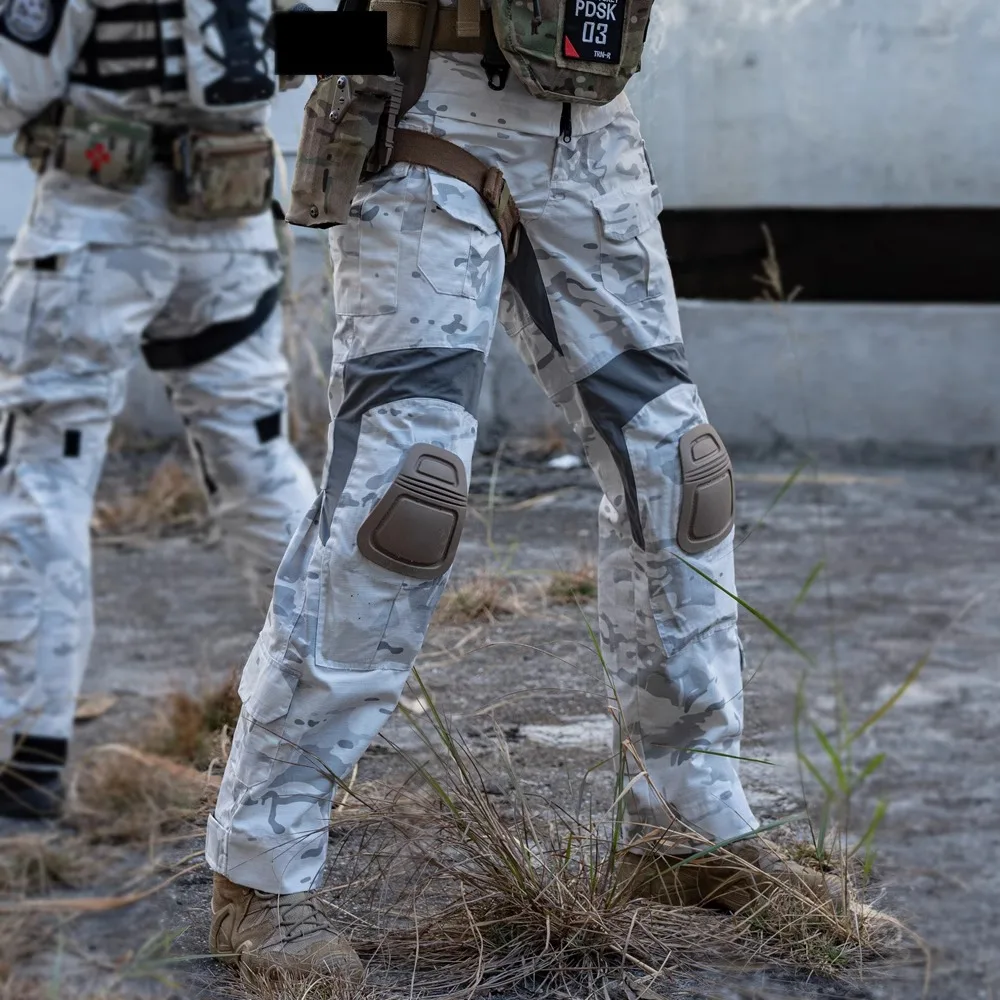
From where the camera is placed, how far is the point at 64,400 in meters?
3.03

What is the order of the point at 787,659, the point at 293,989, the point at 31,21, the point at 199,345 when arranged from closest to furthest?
1. the point at 293,989
2. the point at 31,21
3. the point at 787,659
4. the point at 199,345

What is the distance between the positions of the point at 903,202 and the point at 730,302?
0.77 meters

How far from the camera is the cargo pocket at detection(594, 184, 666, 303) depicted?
6.33 ft

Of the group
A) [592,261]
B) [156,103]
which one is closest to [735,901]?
[592,261]

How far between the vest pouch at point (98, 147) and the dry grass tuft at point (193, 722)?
Result: 98 centimetres

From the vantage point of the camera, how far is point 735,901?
1.99 m

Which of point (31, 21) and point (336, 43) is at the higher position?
point (336, 43)

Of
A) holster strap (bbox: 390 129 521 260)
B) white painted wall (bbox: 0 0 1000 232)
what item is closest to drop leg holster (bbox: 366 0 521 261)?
holster strap (bbox: 390 129 521 260)

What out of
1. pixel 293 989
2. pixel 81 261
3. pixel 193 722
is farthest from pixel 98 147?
pixel 293 989

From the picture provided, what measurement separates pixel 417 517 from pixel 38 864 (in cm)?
126

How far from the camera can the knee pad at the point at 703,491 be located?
1.94m

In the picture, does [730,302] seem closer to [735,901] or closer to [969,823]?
[969,823]

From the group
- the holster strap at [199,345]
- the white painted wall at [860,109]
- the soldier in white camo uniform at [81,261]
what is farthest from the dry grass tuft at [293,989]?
the white painted wall at [860,109]

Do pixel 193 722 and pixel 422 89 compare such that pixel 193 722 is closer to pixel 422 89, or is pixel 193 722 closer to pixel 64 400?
pixel 64 400
